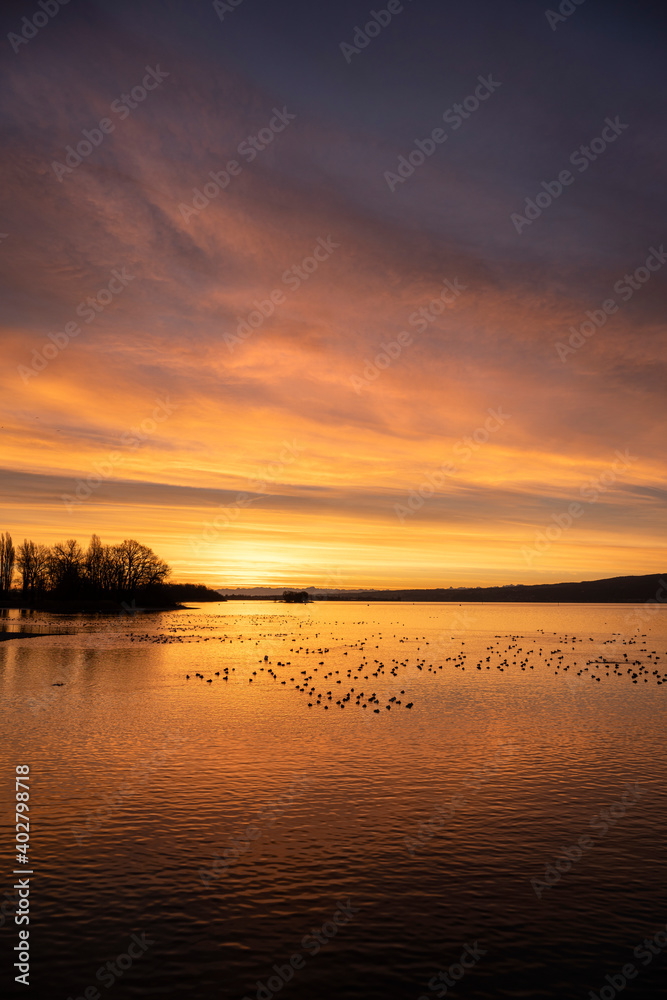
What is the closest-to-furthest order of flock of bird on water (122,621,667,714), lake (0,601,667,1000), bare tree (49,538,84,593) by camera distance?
lake (0,601,667,1000) → flock of bird on water (122,621,667,714) → bare tree (49,538,84,593)

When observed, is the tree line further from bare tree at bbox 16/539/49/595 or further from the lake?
the lake

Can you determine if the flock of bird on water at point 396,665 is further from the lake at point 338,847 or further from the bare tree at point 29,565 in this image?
the bare tree at point 29,565

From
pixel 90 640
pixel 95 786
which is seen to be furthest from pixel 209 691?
pixel 90 640

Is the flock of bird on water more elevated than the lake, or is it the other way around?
the lake

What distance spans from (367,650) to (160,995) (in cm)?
6137

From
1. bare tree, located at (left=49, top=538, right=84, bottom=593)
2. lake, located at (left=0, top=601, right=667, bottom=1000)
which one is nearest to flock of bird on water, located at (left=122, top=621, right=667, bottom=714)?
lake, located at (left=0, top=601, right=667, bottom=1000)

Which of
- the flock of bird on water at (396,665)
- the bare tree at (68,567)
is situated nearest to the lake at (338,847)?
the flock of bird on water at (396,665)

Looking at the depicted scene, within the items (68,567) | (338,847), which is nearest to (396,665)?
(338,847)

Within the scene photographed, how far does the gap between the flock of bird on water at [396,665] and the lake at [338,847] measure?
273cm

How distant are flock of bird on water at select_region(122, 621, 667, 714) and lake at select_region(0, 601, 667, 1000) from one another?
2.73m

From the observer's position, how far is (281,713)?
1303 inches

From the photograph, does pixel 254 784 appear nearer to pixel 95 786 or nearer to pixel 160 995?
pixel 95 786

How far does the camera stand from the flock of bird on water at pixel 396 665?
129ft

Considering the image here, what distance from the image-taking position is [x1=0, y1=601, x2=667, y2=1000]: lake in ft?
35.5
